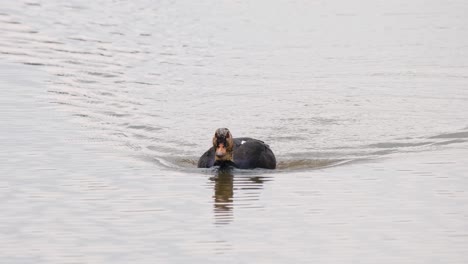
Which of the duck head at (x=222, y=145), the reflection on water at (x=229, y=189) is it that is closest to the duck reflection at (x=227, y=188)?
the reflection on water at (x=229, y=189)

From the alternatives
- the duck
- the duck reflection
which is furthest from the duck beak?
the duck reflection

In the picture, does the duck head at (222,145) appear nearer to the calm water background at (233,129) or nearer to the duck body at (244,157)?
the duck body at (244,157)

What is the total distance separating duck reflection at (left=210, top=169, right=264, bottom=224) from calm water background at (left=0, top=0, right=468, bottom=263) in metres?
0.05

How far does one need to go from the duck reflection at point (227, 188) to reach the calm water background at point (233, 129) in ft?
0.17

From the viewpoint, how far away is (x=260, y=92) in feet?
83.8

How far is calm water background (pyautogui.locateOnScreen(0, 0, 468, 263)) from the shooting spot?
13.9 meters

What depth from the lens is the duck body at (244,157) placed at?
1883cm

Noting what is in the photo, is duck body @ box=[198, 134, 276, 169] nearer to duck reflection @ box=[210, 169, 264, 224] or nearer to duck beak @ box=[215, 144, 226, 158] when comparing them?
duck beak @ box=[215, 144, 226, 158]

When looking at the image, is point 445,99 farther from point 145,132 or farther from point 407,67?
point 145,132

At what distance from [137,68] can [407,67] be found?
5.72 m

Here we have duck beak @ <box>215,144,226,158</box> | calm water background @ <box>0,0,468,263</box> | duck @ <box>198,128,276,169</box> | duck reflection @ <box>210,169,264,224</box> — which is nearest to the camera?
calm water background @ <box>0,0,468,263</box>

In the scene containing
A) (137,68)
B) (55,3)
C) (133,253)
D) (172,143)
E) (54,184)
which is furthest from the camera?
(55,3)

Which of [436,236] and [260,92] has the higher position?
[260,92]

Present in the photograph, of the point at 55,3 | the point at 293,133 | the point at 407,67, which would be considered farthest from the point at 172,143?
the point at 55,3
